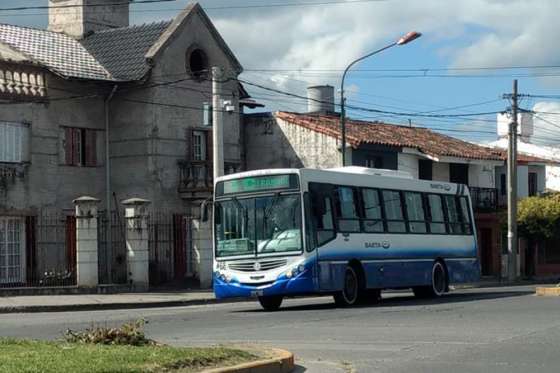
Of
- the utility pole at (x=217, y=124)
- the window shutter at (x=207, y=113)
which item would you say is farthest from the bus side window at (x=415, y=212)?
the window shutter at (x=207, y=113)

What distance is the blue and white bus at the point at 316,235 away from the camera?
22422 millimetres

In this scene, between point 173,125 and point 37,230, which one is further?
point 173,125

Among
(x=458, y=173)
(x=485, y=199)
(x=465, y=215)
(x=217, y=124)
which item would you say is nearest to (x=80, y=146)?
(x=217, y=124)

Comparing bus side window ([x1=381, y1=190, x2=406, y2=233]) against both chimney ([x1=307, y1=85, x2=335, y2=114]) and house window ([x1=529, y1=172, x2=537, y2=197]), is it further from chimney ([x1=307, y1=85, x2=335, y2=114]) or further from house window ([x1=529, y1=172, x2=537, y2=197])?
house window ([x1=529, y1=172, x2=537, y2=197])

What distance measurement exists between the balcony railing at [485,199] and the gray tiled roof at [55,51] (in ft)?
74.7

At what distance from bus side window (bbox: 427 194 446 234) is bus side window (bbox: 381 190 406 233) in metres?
1.65

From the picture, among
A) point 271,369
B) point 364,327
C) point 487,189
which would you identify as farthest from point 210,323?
point 487,189

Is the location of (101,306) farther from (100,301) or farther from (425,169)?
(425,169)

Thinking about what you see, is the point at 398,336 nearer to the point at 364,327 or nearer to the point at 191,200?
the point at 364,327

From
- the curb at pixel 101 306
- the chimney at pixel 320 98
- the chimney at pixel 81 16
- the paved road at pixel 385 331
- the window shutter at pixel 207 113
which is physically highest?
the chimney at pixel 81 16

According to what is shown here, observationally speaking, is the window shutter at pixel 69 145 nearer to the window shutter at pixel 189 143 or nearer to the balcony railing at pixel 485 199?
the window shutter at pixel 189 143

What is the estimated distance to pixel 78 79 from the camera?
36062 millimetres

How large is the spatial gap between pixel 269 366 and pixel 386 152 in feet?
118

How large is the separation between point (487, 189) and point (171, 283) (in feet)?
76.2
